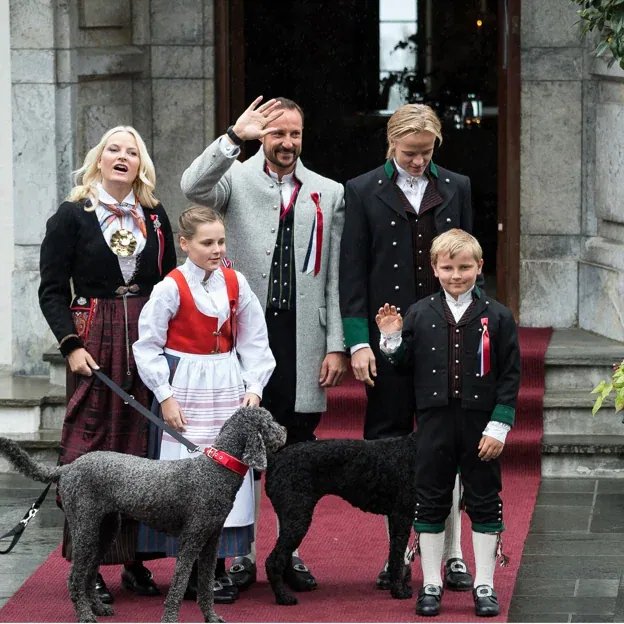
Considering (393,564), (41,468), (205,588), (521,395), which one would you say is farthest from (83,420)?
(521,395)

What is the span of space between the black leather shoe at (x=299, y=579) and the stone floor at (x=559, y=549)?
2.62 ft

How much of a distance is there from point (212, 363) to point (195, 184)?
678 millimetres

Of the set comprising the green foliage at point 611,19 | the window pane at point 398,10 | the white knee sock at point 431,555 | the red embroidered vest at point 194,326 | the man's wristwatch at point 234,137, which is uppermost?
the window pane at point 398,10

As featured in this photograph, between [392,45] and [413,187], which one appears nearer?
[413,187]

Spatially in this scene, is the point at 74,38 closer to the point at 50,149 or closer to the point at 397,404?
the point at 50,149

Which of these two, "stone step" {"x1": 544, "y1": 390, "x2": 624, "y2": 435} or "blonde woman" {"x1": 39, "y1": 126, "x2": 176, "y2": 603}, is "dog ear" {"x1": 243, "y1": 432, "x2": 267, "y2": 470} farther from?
"stone step" {"x1": 544, "y1": 390, "x2": 624, "y2": 435}

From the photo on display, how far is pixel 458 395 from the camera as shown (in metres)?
6.03

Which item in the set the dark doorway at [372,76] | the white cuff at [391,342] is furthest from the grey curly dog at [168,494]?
the dark doorway at [372,76]

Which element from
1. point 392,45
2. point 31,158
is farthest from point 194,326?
point 392,45

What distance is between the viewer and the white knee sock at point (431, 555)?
609 cm

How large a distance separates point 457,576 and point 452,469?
55cm

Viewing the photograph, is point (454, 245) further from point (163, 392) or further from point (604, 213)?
point (604, 213)

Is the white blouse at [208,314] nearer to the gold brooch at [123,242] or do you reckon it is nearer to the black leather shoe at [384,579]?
the gold brooch at [123,242]

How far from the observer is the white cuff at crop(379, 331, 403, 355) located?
19.6ft
